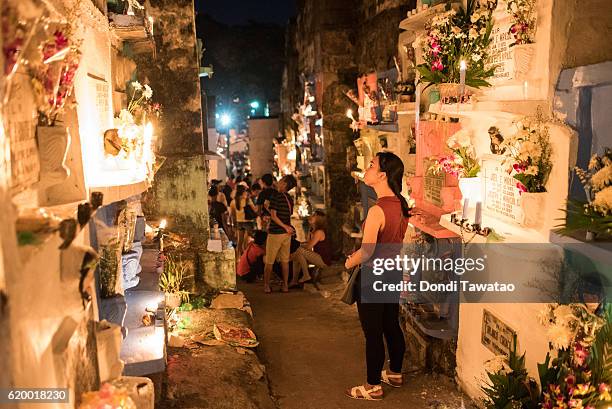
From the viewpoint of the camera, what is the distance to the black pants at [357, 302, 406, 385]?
5.97 metres

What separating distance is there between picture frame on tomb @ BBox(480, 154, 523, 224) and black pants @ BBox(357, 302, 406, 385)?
61.0 inches

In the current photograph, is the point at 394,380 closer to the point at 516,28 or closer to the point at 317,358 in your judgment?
the point at 317,358

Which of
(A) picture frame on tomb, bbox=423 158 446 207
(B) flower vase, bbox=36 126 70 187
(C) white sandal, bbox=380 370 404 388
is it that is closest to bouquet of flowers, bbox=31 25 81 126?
(B) flower vase, bbox=36 126 70 187

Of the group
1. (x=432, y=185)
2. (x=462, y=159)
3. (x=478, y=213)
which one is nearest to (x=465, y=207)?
(x=478, y=213)

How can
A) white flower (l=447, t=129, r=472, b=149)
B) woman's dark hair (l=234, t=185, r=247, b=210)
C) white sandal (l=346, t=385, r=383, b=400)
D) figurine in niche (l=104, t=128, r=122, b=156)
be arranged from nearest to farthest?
figurine in niche (l=104, t=128, r=122, b=156) < white flower (l=447, t=129, r=472, b=149) < white sandal (l=346, t=385, r=383, b=400) < woman's dark hair (l=234, t=185, r=247, b=210)

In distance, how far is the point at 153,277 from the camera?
716cm

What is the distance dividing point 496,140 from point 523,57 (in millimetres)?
924

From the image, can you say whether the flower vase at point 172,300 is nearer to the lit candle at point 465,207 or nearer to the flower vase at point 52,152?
the lit candle at point 465,207

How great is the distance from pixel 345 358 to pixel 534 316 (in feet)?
10.8

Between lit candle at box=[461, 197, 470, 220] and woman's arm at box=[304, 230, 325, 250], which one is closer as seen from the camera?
lit candle at box=[461, 197, 470, 220]

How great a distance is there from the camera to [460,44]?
6.03m

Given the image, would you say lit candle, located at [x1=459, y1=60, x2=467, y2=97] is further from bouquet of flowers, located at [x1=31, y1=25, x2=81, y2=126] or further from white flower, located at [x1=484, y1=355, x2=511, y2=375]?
bouquet of flowers, located at [x1=31, y1=25, x2=81, y2=126]

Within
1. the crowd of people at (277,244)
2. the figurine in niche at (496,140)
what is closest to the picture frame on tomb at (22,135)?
the figurine in niche at (496,140)

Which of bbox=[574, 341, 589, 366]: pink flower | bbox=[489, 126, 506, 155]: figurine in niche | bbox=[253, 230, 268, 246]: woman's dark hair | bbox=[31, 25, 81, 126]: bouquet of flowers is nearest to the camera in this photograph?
bbox=[31, 25, 81, 126]: bouquet of flowers
